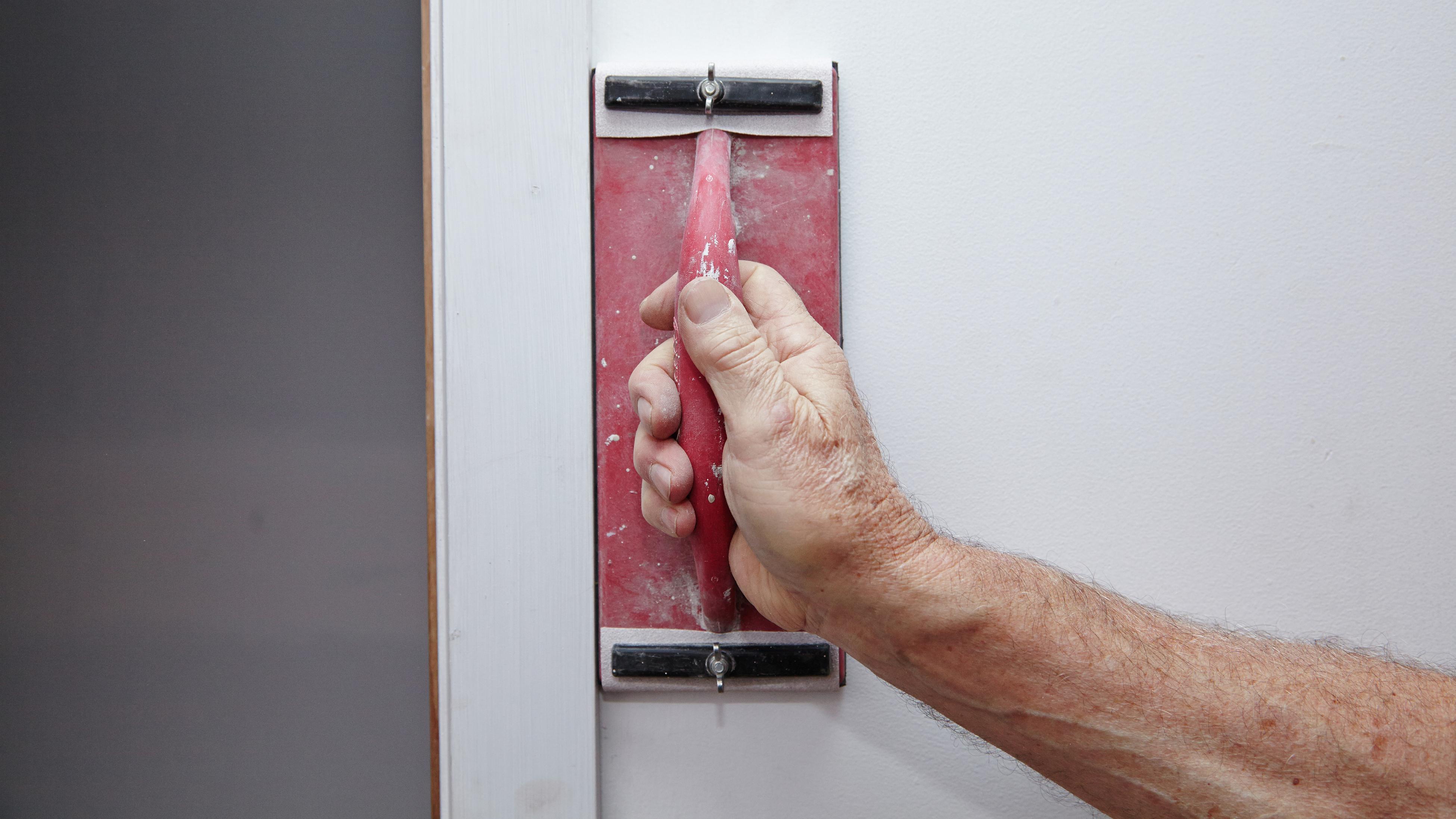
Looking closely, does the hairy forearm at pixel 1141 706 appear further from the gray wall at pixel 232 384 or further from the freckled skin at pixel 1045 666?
the gray wall at pixel 232 384

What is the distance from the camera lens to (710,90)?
15.9 inches

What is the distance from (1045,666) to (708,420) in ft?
0.73

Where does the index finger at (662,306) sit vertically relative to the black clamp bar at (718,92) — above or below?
below

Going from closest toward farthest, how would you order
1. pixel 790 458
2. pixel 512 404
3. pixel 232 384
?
pixel 790 458 < pixel 512 404 < pixel 232 384

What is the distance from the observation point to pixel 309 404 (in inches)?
23.2

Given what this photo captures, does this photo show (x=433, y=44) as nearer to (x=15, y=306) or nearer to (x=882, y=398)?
(x=882, y=398)

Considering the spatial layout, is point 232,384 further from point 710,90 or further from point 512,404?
point 710,90

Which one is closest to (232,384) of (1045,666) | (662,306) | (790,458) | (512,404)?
(512,404)

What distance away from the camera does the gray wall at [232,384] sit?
0.58 metres

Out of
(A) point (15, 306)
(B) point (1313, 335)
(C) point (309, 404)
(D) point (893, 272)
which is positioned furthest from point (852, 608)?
(A) point (15, 306)

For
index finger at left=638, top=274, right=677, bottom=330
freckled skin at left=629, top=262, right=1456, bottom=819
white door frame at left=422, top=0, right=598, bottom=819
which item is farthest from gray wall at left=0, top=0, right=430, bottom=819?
freckled skin at left=629, top=262, right=1456, bottom=819

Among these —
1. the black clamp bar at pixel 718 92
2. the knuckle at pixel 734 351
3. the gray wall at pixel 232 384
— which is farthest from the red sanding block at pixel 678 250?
the gray wall at pixel 232 384

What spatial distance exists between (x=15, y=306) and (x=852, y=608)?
0.95m

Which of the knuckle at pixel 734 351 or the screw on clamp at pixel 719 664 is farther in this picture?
the screw on clamp at pixel 719 664
